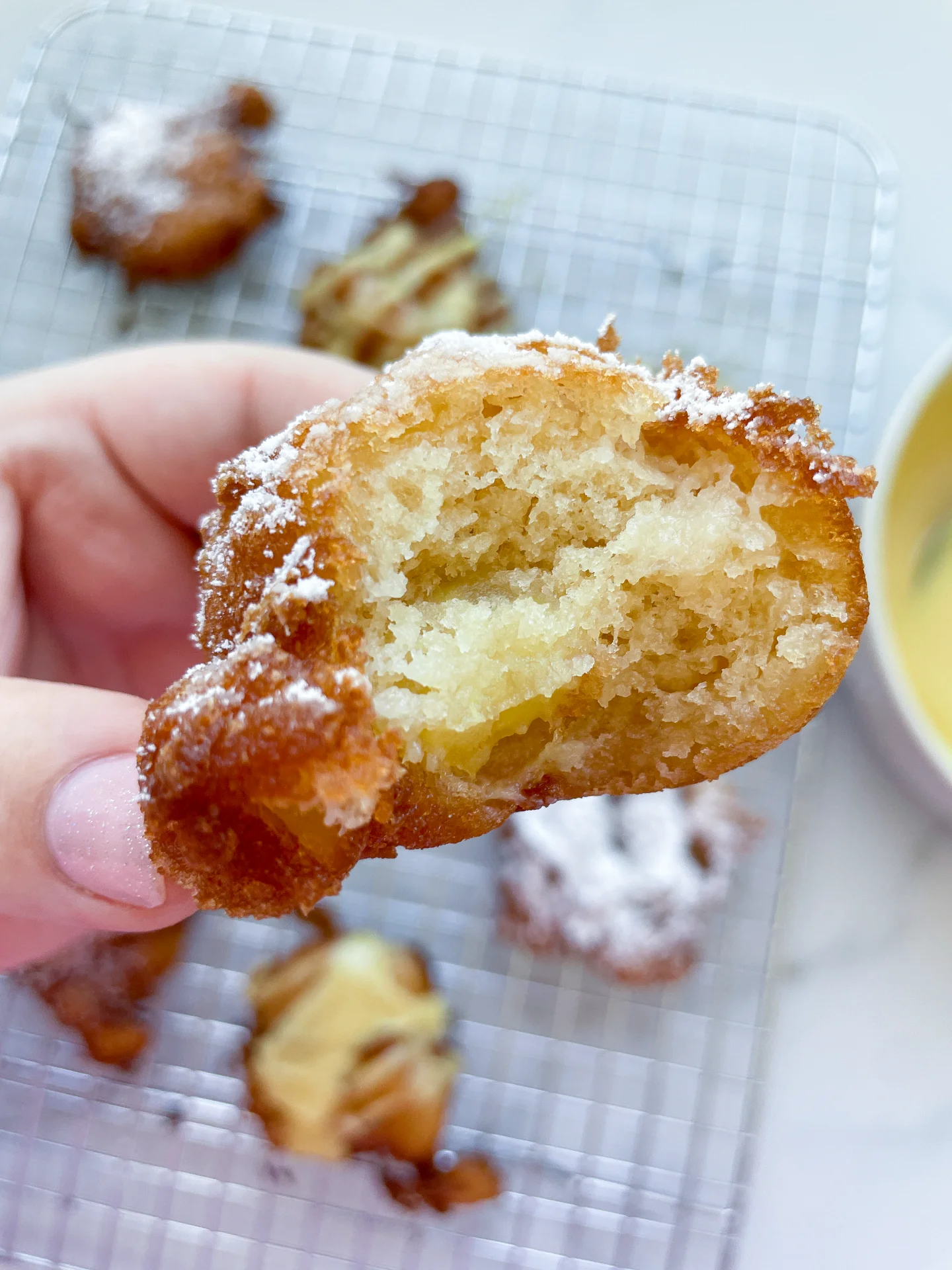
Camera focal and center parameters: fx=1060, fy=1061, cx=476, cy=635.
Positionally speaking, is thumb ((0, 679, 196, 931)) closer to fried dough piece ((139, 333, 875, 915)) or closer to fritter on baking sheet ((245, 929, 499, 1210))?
fried dough piece ((139, 333, 875, 915))

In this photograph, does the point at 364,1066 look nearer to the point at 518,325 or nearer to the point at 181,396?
the point at 181,396

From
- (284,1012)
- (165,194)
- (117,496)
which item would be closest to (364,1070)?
(284,1012)

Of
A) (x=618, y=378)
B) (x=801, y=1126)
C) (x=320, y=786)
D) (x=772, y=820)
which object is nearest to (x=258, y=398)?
(x=618, y=378)

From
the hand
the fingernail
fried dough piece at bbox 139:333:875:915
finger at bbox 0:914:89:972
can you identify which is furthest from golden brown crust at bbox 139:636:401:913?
finger at bbox 0:914:89:972

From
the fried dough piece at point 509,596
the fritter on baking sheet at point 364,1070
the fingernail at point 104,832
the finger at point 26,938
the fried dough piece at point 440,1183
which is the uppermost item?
the fried dough piece at point 509,596

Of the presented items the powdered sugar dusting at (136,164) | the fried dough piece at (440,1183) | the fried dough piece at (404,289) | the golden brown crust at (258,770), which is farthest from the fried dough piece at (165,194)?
the fried dough piece at (440,1183)

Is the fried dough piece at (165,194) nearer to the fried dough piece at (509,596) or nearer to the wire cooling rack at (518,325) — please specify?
the wire cooling rack at (518,325)
